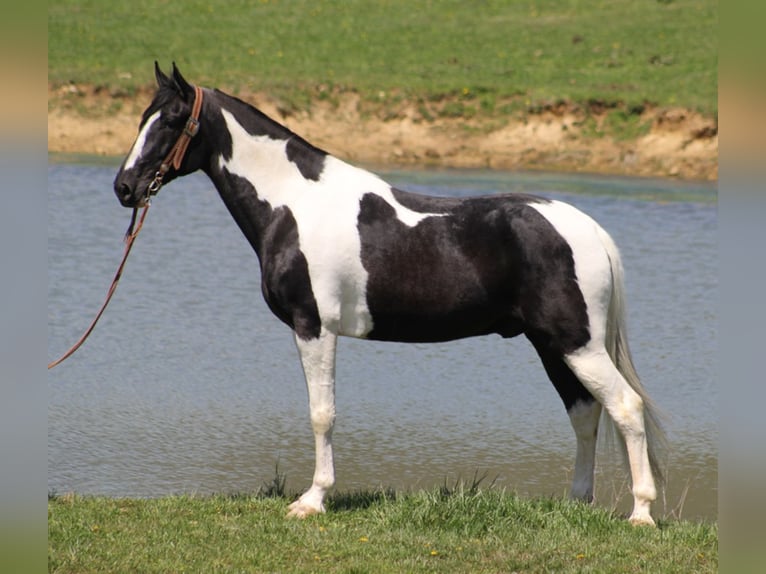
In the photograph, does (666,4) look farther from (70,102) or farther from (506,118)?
(70,102)

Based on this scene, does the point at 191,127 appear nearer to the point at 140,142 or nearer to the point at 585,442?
the point at 140,142

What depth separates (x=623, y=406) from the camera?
6.21 meters

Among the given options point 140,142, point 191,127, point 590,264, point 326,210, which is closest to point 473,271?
point 590,264

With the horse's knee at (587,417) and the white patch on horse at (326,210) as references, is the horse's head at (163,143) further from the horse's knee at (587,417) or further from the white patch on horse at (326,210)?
the horse's knee at (587,417)

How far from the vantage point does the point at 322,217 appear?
245 inches

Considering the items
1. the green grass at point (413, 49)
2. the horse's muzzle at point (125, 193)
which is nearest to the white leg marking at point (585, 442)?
the horse's muzzle at point (125, 193)

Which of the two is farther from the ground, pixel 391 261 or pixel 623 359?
pixel 391 261

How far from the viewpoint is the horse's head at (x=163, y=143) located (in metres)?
6.32

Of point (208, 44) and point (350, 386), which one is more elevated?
point (208, 44)

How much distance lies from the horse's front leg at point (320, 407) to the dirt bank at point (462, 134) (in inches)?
741

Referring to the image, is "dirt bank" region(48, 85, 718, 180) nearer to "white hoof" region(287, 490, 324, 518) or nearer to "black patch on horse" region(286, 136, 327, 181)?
"black patch on horse" region(286, 136, 327, 181)

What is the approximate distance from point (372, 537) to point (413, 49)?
2608 cm
